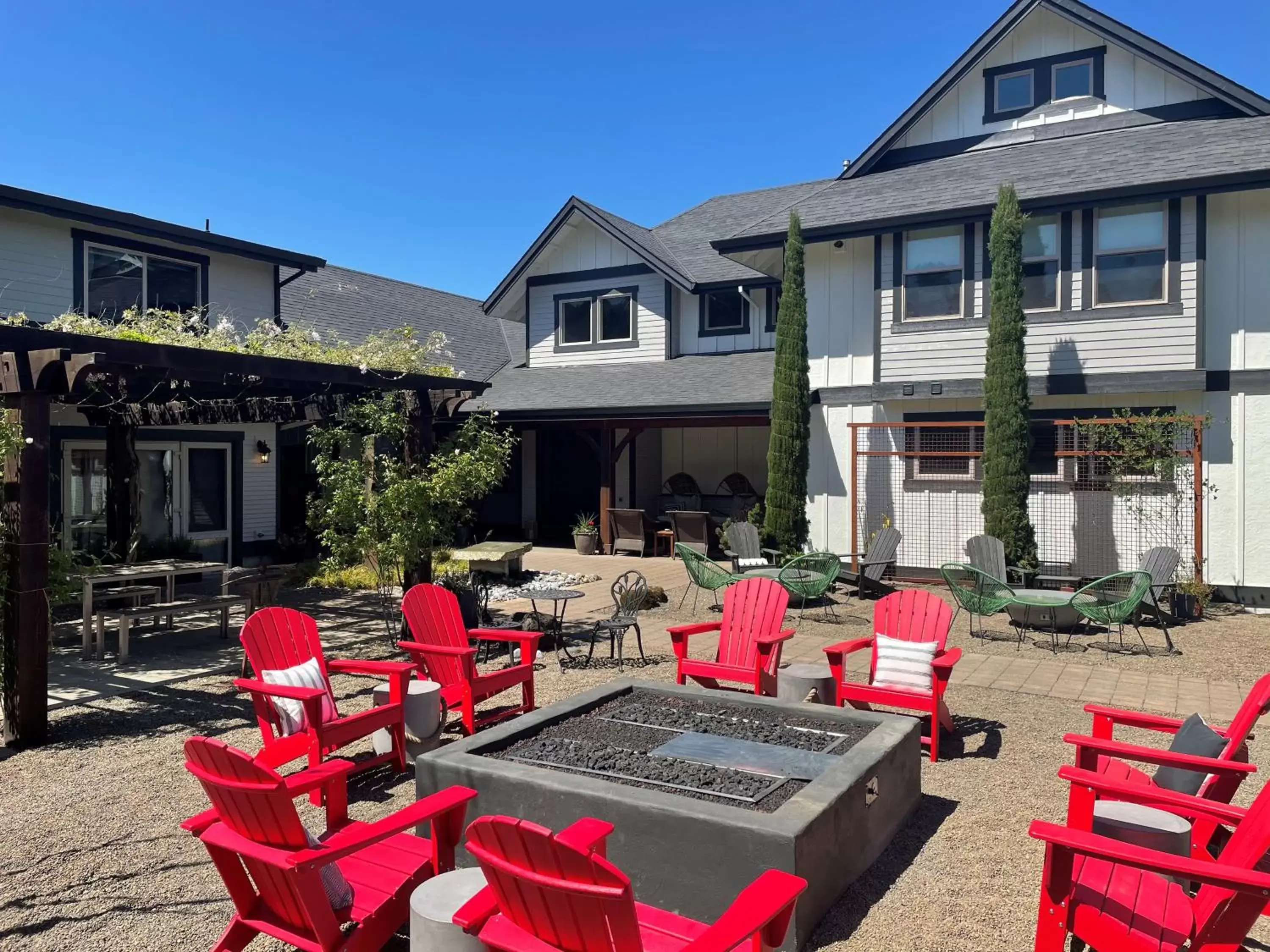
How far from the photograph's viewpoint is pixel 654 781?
13.0 ft

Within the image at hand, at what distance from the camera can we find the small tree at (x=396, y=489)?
8.28 m

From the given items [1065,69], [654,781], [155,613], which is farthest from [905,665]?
[1065,69]

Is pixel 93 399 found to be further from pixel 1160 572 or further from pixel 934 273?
pixel 1160 572

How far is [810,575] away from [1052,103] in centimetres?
869

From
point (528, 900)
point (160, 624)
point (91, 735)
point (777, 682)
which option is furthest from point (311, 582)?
point (528, 900)

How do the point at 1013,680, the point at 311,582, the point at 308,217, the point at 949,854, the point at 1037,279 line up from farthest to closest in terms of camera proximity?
the point at 308,217 → the point at 311,582 → the point at 1037,279 → the point at 1013,680 → the point at 949,854

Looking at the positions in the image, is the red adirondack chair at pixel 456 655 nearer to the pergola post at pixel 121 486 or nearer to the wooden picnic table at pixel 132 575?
the wooden picnic table at pixel 132 575

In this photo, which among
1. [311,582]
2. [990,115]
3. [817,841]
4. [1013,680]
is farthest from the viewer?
[990,115]

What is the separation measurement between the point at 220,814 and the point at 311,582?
417 inches

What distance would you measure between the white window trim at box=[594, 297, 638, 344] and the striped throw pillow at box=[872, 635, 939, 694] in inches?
492

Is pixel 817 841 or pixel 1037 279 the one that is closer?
pixel 817 841

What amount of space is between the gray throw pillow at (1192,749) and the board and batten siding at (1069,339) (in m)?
9.00

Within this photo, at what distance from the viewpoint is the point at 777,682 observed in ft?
20.3

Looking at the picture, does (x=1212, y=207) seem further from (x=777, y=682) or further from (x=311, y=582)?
(x=311, y=582)
